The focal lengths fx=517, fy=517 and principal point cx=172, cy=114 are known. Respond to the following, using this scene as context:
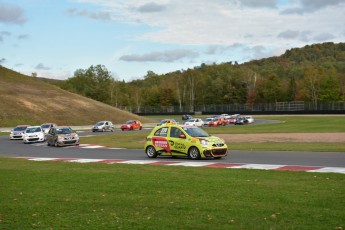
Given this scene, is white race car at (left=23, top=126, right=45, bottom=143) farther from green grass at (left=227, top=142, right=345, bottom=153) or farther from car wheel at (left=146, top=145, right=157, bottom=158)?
car wheel at (left=146, top=145, right=157, bottom=158)

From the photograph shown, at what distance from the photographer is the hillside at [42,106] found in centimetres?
8544

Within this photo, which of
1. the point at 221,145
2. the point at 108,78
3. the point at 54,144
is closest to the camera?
the point at 221,145

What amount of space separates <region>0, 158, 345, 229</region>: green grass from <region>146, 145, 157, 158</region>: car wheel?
784cm

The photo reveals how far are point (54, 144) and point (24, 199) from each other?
24.5 metres

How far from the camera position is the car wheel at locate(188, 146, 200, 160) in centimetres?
2138

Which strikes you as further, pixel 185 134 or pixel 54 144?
pixel 54 144

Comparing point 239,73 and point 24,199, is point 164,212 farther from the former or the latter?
point 239,73

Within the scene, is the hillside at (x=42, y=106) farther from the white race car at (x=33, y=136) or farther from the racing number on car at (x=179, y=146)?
the racing number on car at (x=179, y=146)

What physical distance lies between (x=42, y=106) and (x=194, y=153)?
7563cm

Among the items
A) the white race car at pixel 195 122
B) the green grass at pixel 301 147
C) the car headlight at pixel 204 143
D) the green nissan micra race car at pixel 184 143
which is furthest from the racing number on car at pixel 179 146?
the white race car at pixel 195 122

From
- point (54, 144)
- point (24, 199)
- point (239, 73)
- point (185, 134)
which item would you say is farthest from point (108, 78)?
point (24, 199)

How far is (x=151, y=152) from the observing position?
2316cm

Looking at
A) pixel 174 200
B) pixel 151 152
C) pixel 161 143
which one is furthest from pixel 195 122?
pixel 174 200

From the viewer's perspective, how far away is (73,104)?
98.8 meters
